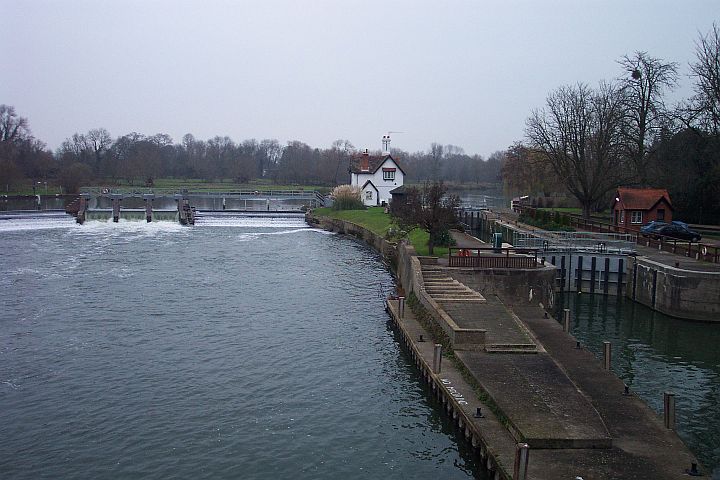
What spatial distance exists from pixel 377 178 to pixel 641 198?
4454 centimetres

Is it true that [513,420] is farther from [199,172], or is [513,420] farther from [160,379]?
[199,172]

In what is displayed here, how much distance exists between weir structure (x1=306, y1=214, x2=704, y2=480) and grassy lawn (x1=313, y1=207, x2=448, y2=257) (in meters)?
7.69

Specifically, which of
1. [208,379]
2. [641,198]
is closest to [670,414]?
[208,379]

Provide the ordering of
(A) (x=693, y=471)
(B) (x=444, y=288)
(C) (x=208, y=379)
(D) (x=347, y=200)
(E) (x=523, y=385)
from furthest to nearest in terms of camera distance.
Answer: (D) (x=347, y=200) → (B) (x=444, y=288) → (C) (x=208, y=379) → (E) (x=523, y=385) → (A) (x=693, y=471)

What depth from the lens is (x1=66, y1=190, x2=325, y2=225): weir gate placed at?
78.4m

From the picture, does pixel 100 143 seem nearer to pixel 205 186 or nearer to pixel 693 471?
pixel 205 186

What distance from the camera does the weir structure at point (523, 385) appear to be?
15.4 meters

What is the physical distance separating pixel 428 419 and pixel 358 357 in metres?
6.51

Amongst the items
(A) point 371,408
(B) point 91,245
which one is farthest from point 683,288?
(B) point 91,245

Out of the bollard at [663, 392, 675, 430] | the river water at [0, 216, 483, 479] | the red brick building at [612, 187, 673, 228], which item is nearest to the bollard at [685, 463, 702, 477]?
the bollard at [663, 392, 675, 430]

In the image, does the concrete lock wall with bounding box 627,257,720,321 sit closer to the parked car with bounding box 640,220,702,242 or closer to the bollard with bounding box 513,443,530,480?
the parked car with bounding box 640,220,702,242

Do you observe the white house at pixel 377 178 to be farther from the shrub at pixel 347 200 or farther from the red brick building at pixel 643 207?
the red brick building at pixel 643 207

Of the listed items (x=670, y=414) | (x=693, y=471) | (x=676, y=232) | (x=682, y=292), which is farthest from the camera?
(x=676, y=232)

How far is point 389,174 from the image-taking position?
91.9 meters
